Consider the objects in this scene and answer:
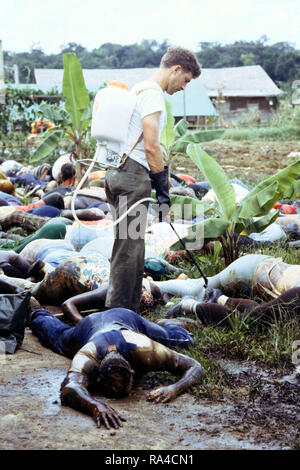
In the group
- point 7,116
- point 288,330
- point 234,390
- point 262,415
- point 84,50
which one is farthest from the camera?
point 84,50

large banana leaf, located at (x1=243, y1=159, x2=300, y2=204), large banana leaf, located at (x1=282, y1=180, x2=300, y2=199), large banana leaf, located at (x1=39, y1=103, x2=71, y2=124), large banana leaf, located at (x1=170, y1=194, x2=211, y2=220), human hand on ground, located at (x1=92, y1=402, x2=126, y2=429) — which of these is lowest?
human hand on ground, located at (x1=92, y1=402, x2=126, y2=429)

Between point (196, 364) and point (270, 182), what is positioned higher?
point (270, 182)

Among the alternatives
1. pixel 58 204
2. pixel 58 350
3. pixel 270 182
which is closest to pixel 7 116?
pixel 58 204

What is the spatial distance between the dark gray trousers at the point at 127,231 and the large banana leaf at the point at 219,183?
165 centimetres

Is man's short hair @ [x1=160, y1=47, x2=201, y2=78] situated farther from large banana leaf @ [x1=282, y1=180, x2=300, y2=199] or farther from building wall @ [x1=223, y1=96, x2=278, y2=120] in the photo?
building wall @ [x1=223, y1=96, x2=278, y2=120]

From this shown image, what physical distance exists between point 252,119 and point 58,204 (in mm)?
17777

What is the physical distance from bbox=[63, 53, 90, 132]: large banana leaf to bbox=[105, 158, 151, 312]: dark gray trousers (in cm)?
575

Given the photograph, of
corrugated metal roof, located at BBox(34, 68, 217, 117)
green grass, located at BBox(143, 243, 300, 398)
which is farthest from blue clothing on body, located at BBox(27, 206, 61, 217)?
corrugated metal roof, located at BBox(34, 68, 217, 117)

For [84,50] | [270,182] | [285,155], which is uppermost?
[84,50]

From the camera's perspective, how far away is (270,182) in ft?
18.5

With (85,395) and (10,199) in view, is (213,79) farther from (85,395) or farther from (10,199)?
(85,395)

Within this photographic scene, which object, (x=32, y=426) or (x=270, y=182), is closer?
(x=32, y=426)

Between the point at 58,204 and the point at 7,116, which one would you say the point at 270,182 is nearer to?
the point at 58,204

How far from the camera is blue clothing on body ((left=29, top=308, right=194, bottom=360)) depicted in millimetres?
3211
